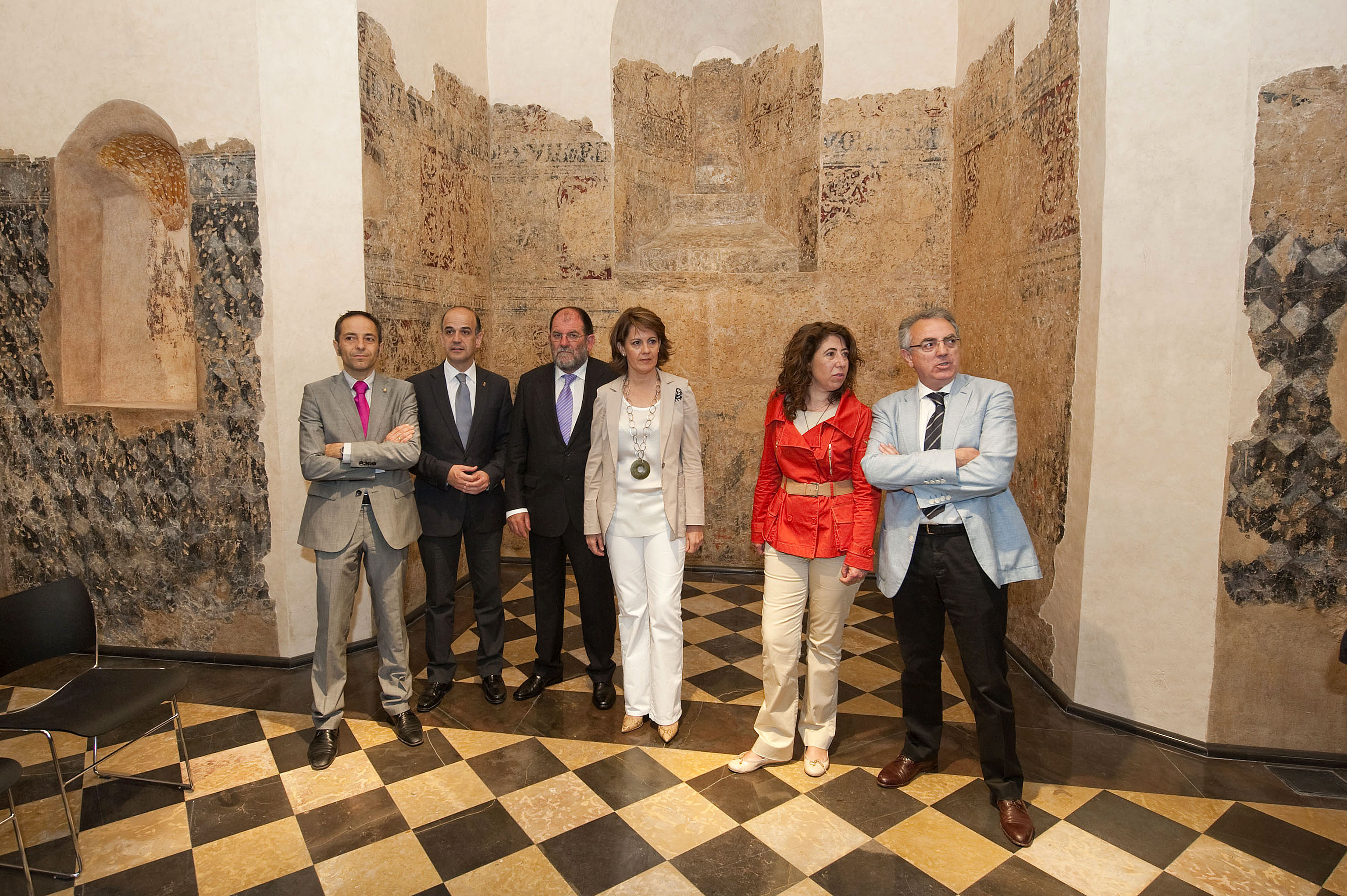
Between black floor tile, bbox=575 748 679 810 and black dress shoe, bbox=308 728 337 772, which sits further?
black dress shoe, bbox=308 728 337 772

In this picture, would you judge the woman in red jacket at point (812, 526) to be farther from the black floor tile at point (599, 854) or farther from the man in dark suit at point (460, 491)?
the man in dark suit at point (460, 491)

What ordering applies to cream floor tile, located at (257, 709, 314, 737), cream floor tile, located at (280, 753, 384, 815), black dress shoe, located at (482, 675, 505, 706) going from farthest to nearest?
black dress shoe, located at (482, 675, 505, 706)
cream floor tile, located at (257, 709, 314, 737)
cream floor tile, located at (280, 753, 384, 815)

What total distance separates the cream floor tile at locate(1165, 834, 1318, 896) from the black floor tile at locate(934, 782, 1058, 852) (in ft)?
1.31

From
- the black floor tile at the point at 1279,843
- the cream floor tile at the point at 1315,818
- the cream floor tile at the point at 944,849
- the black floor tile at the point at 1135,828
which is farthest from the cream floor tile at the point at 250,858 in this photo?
the cream floor tile at the point at 1315,818

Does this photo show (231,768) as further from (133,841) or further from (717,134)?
(717,134)

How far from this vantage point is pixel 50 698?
283 cm

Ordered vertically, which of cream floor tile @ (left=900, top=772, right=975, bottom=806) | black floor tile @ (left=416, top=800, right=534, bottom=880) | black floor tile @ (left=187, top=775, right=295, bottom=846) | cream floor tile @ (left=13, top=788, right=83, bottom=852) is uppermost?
black floor tile @ (left=416, top=800, right=534, bottom=880)

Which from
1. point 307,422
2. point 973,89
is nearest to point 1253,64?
point 973,89

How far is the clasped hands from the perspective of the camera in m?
3.15

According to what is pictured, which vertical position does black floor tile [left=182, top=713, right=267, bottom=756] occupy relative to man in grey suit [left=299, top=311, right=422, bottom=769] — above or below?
below

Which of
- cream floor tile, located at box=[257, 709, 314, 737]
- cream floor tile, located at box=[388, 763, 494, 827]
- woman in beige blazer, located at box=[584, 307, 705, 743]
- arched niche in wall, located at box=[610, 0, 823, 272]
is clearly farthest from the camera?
arched niche in wall, located at box=[610, 0, 823, 272]

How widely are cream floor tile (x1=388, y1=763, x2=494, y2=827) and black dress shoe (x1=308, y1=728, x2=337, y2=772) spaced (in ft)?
1.20

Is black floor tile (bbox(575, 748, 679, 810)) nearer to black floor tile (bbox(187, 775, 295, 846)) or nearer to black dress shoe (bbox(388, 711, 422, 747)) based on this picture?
black dress shoe (bbox(388, 711, 422, 747))

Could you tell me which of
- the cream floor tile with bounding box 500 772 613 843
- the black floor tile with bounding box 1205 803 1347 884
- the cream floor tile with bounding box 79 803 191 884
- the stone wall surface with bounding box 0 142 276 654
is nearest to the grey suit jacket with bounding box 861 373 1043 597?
the black floor tile with bounding box 1205 803 1347 884
